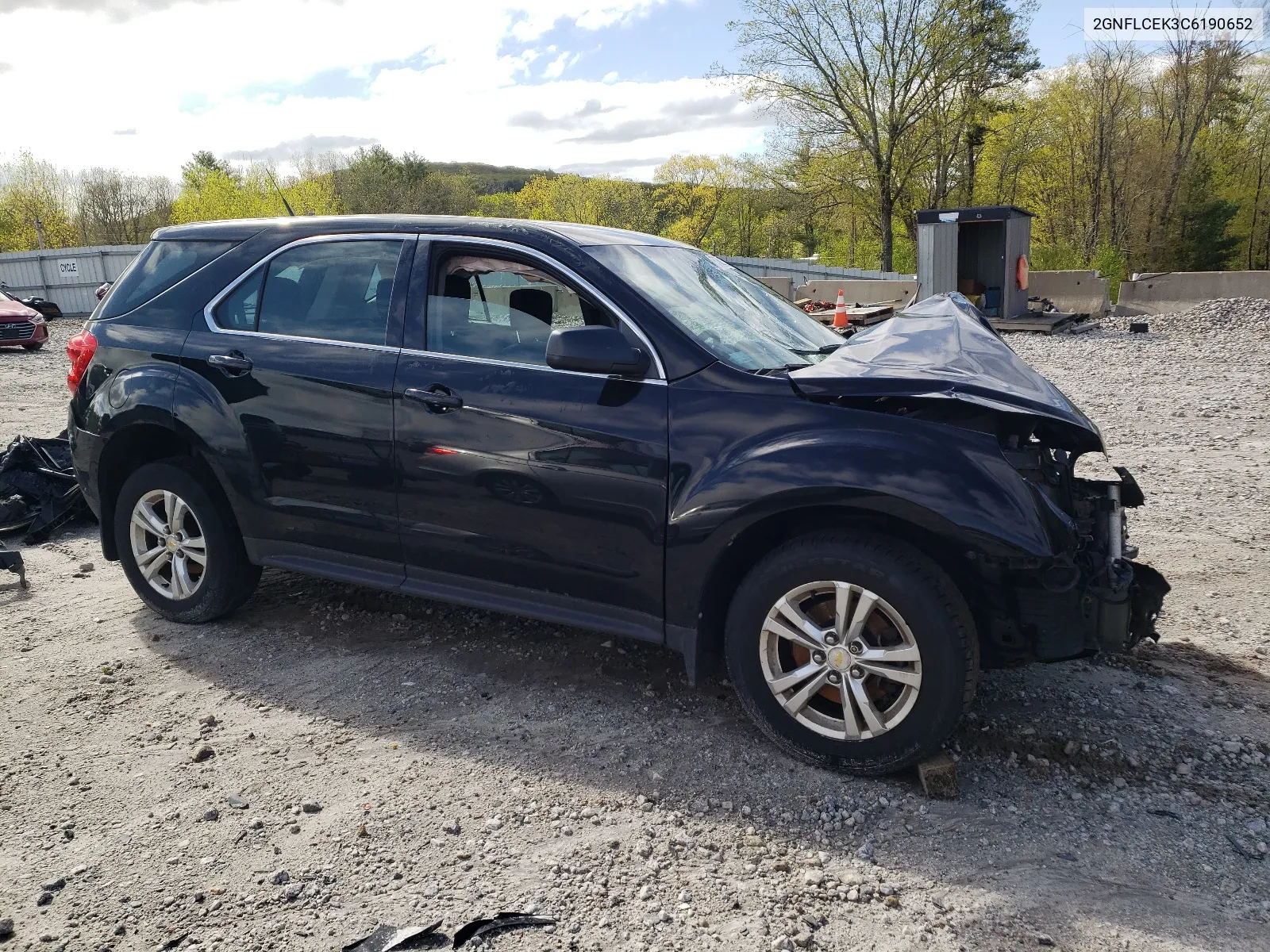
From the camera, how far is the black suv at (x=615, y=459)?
314 centimetres

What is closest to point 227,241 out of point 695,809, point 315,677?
point 315,677

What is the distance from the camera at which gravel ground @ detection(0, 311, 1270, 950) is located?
2.66 metres

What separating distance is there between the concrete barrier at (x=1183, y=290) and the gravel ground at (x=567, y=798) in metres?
18.5

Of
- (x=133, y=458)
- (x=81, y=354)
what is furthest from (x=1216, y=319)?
(x=81, y=354)

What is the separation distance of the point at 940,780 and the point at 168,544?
370cm

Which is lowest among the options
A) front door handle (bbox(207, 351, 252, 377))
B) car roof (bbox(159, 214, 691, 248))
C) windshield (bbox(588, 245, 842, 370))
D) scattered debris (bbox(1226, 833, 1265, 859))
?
scattered debris (bbox(1226, 833, 1265, 859))

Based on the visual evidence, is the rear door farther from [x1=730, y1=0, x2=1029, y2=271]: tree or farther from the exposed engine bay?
[x1=730, y1=0, x2=1029, y2=271]: tree

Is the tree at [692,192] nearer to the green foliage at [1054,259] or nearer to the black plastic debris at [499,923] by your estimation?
the green foliage at [1054,259]

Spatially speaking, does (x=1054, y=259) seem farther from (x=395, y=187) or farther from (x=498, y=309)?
(x=395, y=187)

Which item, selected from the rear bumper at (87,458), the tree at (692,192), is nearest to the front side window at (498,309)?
the rear bumper at (87,458)

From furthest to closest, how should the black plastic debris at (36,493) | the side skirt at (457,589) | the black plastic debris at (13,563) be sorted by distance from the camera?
the black plastic debris at (36,493) → the black plastic debris at (13,563) → the side skirt at (457,589)

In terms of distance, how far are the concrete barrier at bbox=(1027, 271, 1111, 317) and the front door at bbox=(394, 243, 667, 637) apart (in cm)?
1939

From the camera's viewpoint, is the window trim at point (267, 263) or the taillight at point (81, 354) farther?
the taillight at point (81, 354)

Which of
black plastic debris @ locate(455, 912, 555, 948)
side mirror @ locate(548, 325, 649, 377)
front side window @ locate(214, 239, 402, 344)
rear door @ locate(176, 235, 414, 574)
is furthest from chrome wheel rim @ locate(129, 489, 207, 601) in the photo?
black plastic debris @ locate(455, 912, 555, 948)
